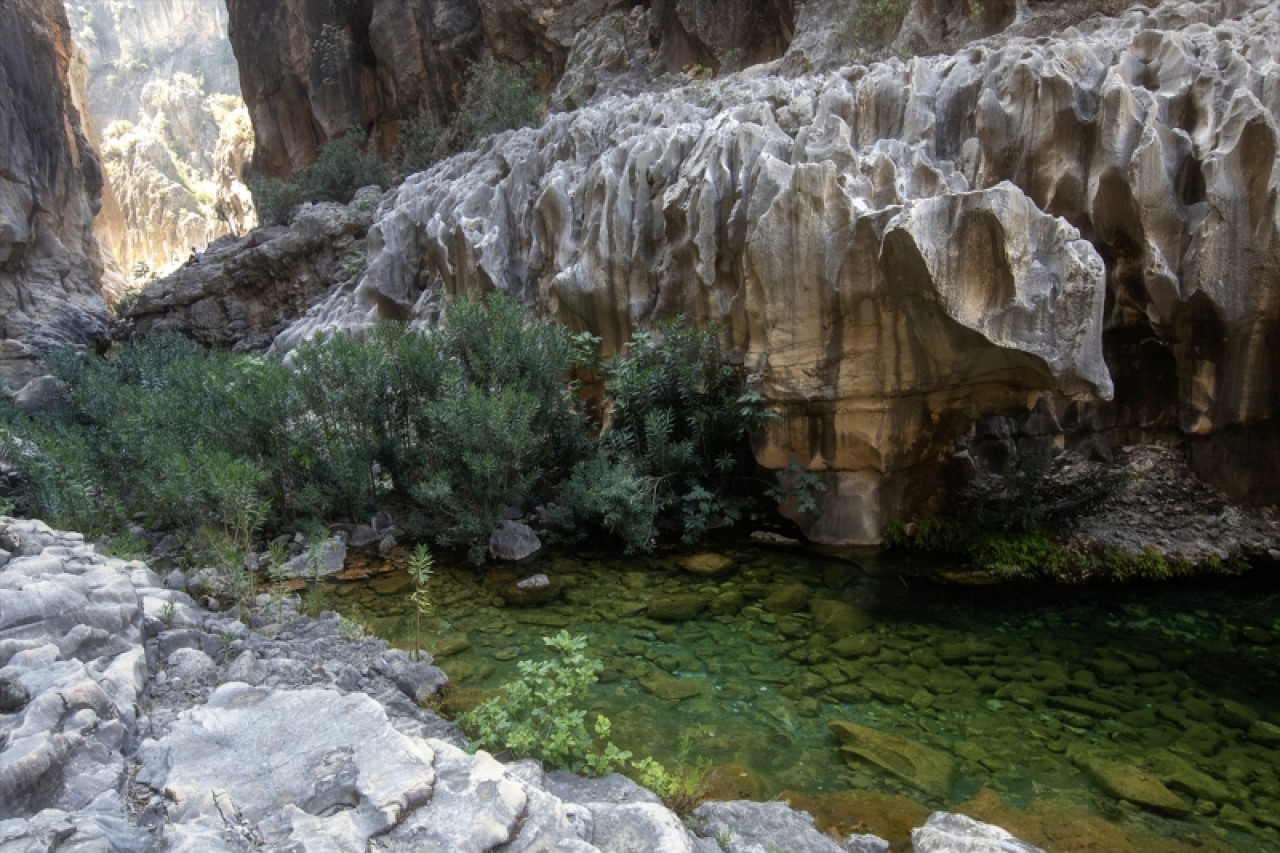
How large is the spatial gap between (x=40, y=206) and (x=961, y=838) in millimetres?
26125

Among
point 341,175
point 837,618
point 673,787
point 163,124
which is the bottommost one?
point 837,618

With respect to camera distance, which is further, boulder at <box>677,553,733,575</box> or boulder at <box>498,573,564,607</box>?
boulder at <box>677,553,733,575</box>

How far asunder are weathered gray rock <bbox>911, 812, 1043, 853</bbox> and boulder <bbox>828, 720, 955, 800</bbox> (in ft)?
2.04

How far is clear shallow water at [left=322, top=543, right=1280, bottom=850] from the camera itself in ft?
13.5

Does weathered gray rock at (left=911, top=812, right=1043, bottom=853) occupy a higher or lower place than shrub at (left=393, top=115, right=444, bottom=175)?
lower

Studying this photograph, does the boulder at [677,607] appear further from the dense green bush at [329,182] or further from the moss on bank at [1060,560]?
the dense green bush at [329,182]

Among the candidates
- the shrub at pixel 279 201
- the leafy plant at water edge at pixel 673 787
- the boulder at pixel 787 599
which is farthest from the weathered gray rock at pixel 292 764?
the shrub at pixel 279 201

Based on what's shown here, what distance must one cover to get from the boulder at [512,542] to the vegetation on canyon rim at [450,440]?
0.45 ft

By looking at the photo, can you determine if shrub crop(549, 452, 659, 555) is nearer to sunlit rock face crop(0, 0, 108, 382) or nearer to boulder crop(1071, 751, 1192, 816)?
boulder crop(1071, 751, 1192, 816)

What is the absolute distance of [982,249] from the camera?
21.3ft

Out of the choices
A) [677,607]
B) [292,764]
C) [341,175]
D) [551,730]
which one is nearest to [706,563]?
[677,607]

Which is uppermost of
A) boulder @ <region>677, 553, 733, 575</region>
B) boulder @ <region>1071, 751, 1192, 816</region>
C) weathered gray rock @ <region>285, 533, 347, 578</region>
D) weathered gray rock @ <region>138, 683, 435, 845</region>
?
weathered gray rock @ <region>138, 683, 435, 845</region>

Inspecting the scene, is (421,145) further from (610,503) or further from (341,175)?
(610,503)

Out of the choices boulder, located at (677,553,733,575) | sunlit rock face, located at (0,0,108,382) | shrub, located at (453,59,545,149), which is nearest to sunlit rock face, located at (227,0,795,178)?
shrub, located at (453,59,545,149)
